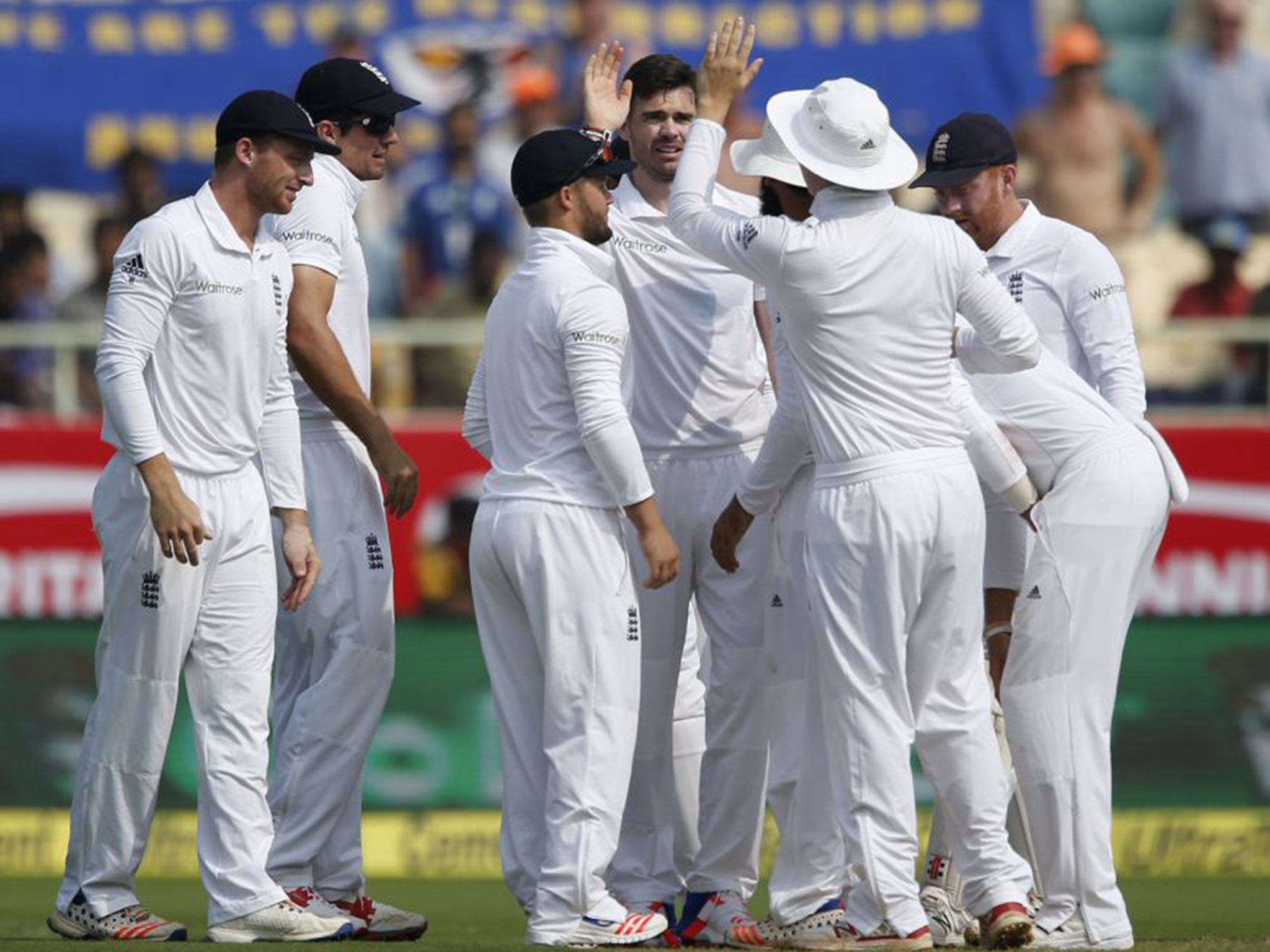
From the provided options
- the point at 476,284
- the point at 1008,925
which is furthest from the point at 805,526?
the point at 476,284

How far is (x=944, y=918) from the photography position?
714 cm

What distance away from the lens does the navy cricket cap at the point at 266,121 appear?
22.0 feet

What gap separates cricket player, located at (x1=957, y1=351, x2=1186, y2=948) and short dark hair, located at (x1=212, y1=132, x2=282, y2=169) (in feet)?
7.57

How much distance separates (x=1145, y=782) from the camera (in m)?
10.7

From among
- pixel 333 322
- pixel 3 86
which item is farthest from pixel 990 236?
pixel 3 86

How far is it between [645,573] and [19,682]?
4.69 m

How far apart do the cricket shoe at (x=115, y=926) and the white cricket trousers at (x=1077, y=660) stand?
247 centimetres

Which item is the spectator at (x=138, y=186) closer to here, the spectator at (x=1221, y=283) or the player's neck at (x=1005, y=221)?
the spectator at (x=1221, y=283)


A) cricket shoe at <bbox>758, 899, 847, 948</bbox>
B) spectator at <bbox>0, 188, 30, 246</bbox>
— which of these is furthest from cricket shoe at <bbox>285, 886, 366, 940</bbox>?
spectator at <bbox>0, 188, 30, 246</bbox>

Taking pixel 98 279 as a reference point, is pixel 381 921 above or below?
below

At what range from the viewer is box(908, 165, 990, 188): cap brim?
7082 millimetres

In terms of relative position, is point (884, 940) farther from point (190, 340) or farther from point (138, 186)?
point (138, 186)

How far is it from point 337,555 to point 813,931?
6.06 ft

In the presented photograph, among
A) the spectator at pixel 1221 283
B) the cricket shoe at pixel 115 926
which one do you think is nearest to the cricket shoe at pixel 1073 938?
the cricket shoe at pixel 115 926
